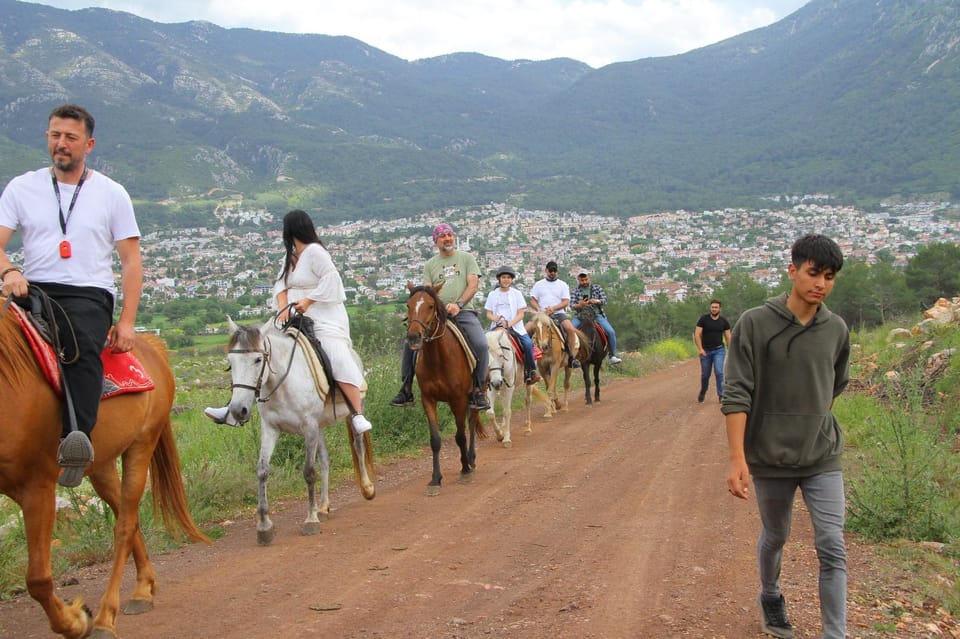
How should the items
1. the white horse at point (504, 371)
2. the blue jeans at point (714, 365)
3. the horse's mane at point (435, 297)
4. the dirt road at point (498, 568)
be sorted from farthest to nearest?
the blue jeans at point (714, 365), the white horse at point (504, 371), the horse's mane at point (435, 297), the dirt road at point (498, 568)

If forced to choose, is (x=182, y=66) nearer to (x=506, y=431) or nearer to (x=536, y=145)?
(x=536, y=145)

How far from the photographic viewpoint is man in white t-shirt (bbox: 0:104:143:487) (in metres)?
4.76

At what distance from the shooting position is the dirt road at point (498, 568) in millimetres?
5172

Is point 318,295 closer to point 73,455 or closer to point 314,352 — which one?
point 314,352

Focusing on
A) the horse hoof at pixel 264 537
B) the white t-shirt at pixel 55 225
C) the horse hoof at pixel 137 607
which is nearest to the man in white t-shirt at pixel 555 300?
the horse hoof at pixel 264 537

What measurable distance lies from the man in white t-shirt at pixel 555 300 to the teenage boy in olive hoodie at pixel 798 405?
1192 centimetres

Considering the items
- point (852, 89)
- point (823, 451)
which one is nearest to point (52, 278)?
point (823, 451)

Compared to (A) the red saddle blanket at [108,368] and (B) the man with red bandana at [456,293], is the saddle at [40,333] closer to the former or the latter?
(A) the red saddle blanket at [108,368]

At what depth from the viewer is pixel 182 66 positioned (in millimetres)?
145875

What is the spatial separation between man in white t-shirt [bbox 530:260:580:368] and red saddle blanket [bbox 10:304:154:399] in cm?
1154

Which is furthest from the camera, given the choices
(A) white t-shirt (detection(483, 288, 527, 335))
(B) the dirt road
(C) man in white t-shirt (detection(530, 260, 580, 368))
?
(C) man in white t-shirt (detection(530, 260, 580, 368))

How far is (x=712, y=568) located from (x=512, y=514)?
2.39 metres

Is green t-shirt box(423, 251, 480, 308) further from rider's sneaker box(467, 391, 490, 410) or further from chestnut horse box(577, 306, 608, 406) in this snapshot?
chestnut horse box(577, 306, 608, 406)

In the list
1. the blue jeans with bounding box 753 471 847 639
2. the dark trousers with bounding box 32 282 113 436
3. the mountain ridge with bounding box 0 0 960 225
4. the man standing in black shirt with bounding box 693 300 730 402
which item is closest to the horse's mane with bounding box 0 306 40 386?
the dark trousers with bounding box 32 282 113 436
